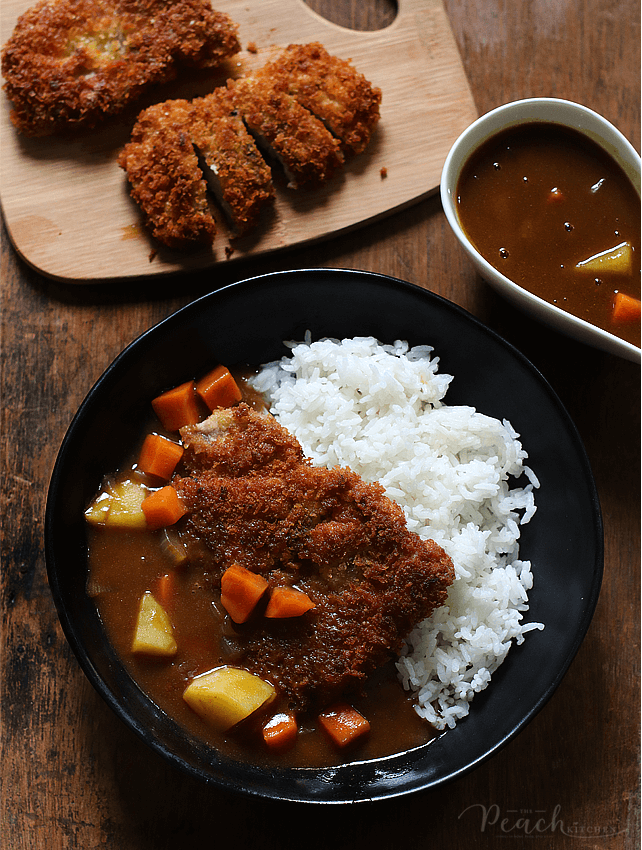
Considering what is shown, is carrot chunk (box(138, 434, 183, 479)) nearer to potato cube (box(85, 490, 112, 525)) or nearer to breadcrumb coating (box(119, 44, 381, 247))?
potato cube (box(85, 490, 112, 525))

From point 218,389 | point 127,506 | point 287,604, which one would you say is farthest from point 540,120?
point 127,506

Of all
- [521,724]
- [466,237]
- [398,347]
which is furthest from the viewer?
[398,347]

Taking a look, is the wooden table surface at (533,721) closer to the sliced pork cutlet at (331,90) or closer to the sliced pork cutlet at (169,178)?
the sliced pork cutlet at (169,178)

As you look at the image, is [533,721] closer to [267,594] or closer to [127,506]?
[267,594]

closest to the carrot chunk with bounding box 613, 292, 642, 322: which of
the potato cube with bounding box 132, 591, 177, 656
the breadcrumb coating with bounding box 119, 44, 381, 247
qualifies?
the breadcrumb coating with bounding box 119, 44, 381, 247

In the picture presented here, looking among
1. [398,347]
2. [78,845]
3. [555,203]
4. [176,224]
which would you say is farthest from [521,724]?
[176,224]

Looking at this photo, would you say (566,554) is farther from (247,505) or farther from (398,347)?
(247,505)
